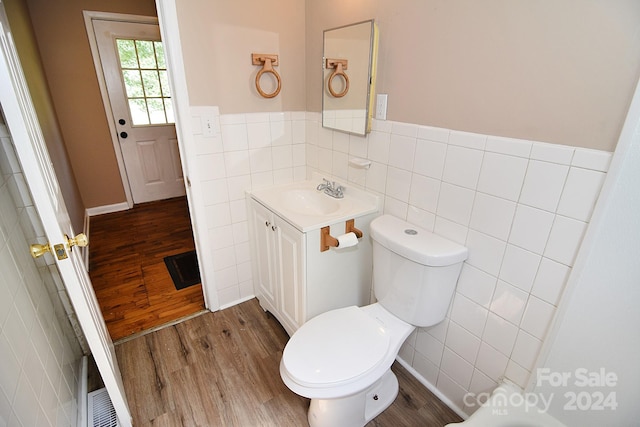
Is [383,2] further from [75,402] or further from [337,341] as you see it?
[75,402]

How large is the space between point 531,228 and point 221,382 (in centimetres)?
156

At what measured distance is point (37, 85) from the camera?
235cm

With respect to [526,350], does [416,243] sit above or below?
above

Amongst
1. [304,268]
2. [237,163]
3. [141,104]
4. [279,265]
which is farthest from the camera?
[141,104]

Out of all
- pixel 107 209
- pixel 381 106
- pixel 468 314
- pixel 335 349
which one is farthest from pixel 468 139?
pixel 107 209

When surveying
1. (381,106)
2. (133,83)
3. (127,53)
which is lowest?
(381,106)

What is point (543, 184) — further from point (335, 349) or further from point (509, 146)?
point (335, 349)

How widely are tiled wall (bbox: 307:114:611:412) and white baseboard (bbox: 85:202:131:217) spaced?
3.18 meters

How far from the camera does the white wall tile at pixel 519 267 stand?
1089 millimetres

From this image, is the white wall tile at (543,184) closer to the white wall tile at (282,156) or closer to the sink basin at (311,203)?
the sink basin at (311,203)

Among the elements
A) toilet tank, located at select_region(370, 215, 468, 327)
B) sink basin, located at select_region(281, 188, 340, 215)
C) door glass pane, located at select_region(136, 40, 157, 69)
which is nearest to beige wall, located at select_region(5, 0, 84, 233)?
door glass pane, located at select_region(136, 40, 157, 69)

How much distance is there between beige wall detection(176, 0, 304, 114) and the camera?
1.59 metres

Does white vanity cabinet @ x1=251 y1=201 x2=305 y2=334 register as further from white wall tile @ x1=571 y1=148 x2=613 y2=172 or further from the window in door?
the window in door

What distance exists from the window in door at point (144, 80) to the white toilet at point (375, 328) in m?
2.87
